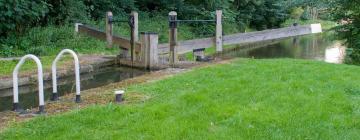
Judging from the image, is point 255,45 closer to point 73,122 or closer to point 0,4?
point 0,4

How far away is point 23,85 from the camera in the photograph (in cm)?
927

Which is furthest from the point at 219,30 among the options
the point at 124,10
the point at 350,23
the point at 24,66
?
the point at 124,10

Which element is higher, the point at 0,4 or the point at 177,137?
the point at 0,4

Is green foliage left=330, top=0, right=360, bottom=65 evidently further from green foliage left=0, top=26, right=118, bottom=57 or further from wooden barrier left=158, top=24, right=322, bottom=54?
green foliage left=0, top=26, right=118, bottom=57

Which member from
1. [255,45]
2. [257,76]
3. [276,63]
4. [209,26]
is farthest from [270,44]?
[257,76]

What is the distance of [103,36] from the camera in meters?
13.9

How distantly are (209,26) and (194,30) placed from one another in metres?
0.82

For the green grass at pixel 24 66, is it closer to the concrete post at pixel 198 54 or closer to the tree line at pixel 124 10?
the tree line at pixel 124 10

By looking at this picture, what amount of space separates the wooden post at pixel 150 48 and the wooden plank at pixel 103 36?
0.42m

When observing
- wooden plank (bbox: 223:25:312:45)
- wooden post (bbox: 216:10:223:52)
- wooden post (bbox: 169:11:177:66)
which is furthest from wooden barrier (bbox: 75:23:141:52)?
wooden plank (bbox: 223:25:312:45)

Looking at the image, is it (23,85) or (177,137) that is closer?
(177,137)

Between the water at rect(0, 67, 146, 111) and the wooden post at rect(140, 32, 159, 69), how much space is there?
27cm

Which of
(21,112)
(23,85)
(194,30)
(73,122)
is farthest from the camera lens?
(194,30)

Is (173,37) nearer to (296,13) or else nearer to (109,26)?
(109,26)
